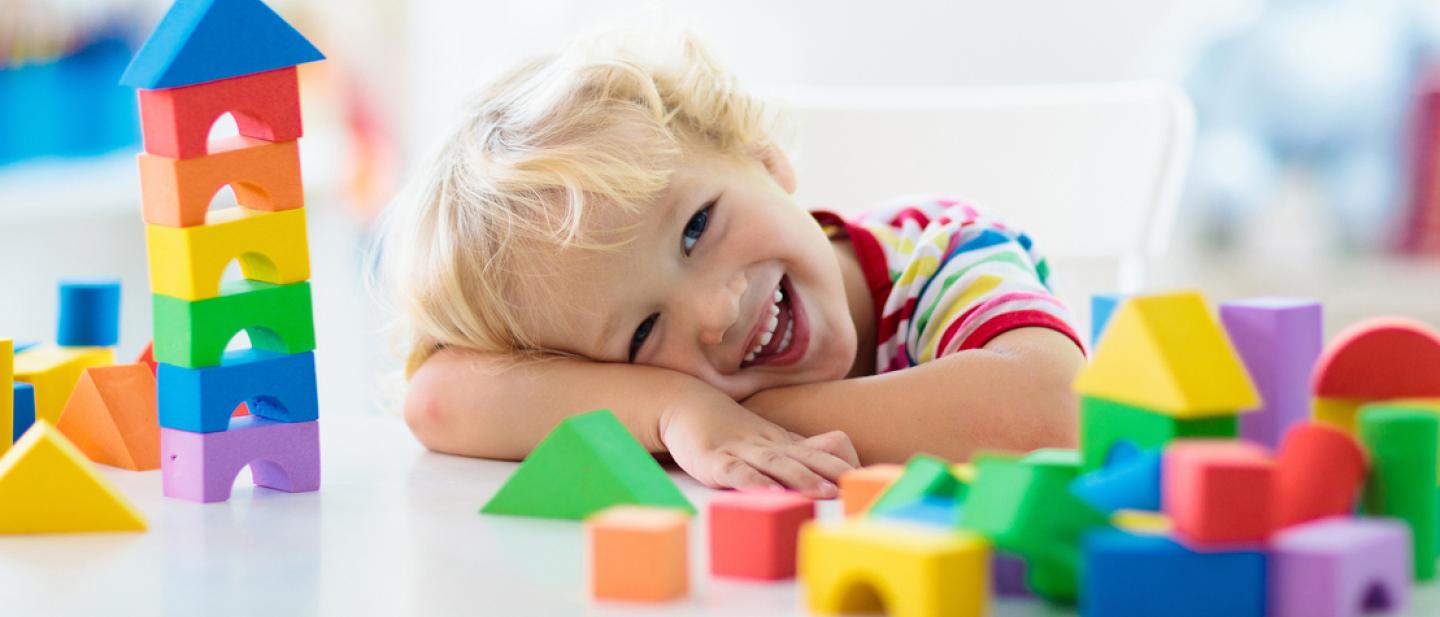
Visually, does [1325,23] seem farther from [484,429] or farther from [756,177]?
[484,429]

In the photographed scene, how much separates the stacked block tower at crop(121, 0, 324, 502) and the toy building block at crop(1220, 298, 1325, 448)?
1.49 feet

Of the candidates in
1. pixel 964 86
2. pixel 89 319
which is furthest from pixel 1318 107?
pixel 89 319

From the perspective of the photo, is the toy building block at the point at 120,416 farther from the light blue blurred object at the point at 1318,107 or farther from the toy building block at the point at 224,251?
the light blue blurred object at the point at 1318,107

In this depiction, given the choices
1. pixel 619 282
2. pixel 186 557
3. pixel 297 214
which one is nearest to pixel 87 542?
pixel 186 557

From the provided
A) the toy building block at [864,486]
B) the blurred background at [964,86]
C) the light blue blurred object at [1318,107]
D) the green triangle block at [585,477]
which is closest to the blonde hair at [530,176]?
the green triangle block at [585,477]

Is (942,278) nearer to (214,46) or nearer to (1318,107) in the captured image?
(214,46)

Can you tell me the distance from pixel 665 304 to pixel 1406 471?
51 cm

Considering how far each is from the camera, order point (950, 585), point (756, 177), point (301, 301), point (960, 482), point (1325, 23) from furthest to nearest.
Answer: point (1325, 23), point (756, 177), point (301, 301), point (960, 482), point (950, 585)

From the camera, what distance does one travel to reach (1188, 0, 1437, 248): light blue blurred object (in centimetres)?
241

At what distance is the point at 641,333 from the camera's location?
971 mm

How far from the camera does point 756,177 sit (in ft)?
3.47

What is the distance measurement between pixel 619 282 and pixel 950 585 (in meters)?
0.49

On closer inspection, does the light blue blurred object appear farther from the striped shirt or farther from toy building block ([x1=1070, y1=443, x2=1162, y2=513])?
toy building block ([x1=1070, y1=443, x2=1162, y2=513])

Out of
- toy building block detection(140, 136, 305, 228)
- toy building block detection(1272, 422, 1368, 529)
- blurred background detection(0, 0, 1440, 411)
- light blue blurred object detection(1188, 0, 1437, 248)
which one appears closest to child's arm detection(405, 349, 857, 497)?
toy building block detection(140, 136, 305, 228)
